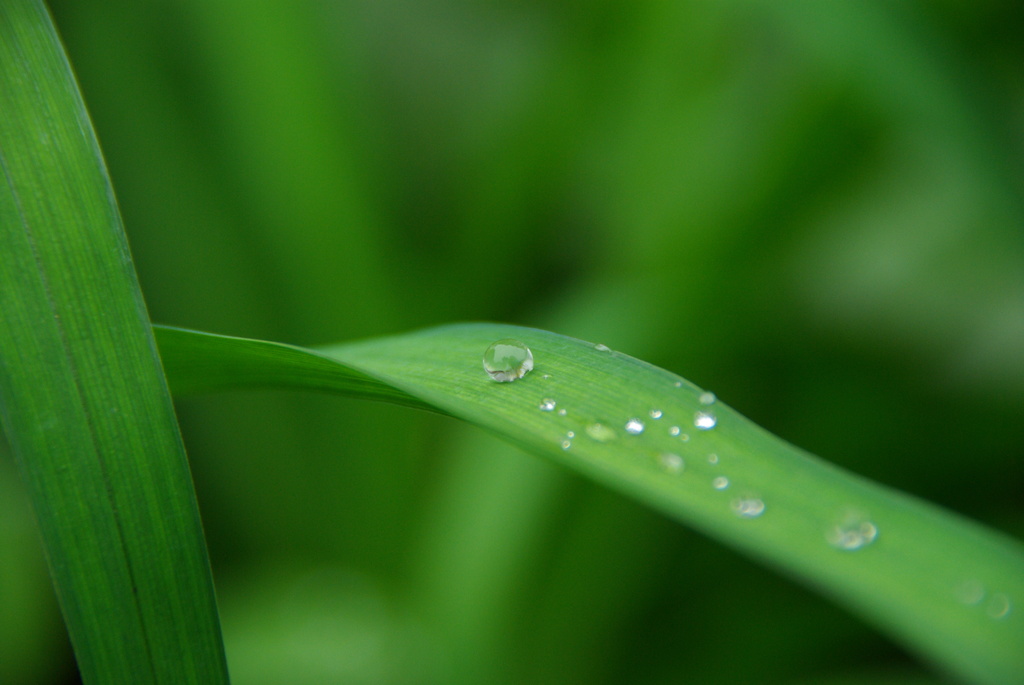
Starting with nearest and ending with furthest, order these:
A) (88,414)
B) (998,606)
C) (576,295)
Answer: (998,606) → (88,414) → (576,295)

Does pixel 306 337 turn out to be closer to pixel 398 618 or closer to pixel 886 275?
pixel 398 618

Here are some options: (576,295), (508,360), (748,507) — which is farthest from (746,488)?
(576,295)

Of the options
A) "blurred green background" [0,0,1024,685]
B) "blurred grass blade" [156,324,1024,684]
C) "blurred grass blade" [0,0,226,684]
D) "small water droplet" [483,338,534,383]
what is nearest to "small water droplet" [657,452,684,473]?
"blurred grass blade" [156,324,1024,684]

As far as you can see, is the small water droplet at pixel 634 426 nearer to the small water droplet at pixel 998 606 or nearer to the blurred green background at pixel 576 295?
the small water droplet at pixel 998 606

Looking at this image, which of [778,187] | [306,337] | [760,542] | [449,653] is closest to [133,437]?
[760,542]

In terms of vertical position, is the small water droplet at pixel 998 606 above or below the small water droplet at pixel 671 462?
below

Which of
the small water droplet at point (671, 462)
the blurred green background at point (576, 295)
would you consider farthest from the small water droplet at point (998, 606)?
the blurred green background at point (576, 295)

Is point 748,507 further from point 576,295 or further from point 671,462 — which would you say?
point 576,295
